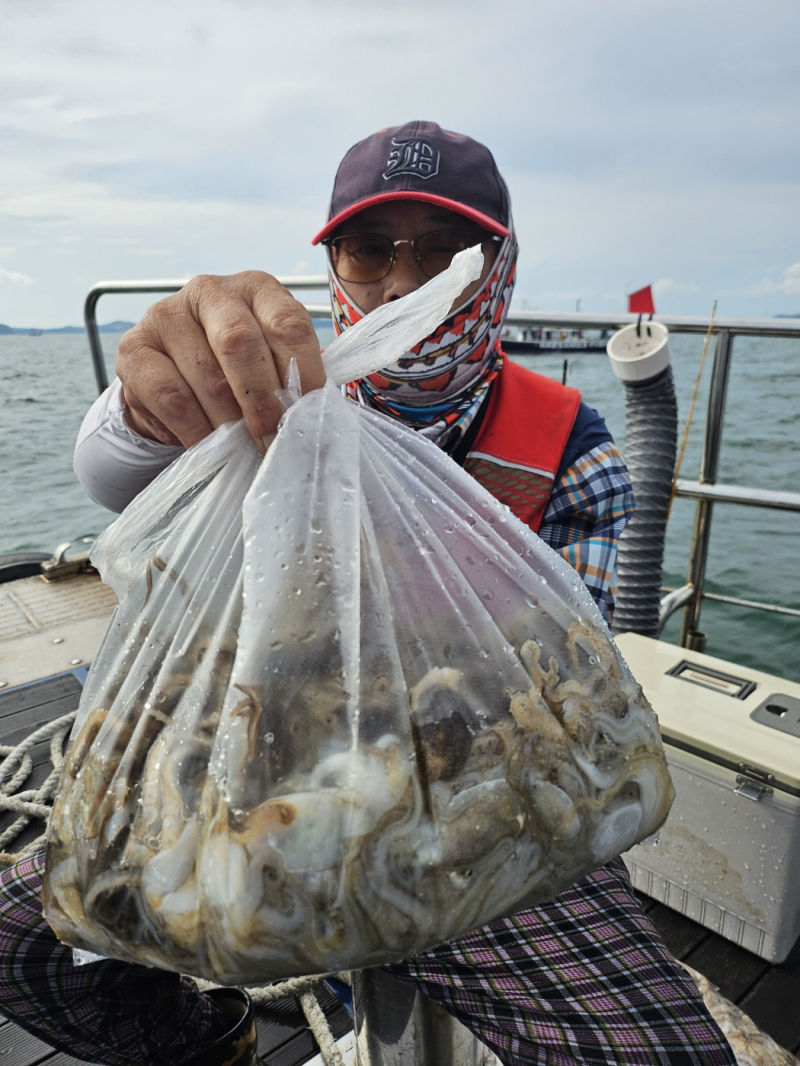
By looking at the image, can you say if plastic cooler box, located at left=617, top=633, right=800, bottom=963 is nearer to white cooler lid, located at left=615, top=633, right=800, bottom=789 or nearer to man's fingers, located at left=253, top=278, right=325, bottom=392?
white cooler lid, located at left=615, top=633, right=800, bottom=789

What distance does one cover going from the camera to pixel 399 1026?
74 cm

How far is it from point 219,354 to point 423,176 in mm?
596

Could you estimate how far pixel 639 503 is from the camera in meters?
2.12

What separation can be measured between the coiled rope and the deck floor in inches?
1.2

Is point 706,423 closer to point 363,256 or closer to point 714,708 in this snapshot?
point 714,708

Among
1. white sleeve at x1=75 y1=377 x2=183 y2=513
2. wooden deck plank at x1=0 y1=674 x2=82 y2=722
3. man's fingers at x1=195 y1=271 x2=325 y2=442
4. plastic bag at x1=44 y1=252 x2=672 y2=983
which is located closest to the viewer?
plastic bag at x1=44 y1=252 x2=672 y2=983

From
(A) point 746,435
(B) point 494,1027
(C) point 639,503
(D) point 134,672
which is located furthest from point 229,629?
Answer: (A) point 746,435

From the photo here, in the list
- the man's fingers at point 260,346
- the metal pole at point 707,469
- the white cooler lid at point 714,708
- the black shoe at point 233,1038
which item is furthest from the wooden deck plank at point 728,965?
the man's fingers at point 260,346

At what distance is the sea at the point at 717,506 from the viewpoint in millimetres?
5906

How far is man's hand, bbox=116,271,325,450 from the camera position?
1.83 ft

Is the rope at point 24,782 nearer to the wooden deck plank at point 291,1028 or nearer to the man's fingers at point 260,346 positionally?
the wooden deck plank at point 291,1028

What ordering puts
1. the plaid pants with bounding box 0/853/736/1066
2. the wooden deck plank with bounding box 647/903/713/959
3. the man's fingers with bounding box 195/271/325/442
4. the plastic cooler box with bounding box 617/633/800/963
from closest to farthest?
the man's fingers with bounding box 195/271/325/442 < the plaid pants with bounding box 0/853/736/1066 < the plastic cooler box with bounding box 617/633/800/963 < the wooden deck plank with bounding box 647/903/713/959

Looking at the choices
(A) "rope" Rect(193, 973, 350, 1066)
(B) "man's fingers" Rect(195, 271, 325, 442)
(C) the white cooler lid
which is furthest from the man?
(C) the white cooler lid

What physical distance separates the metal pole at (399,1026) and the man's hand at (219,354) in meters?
0.55
